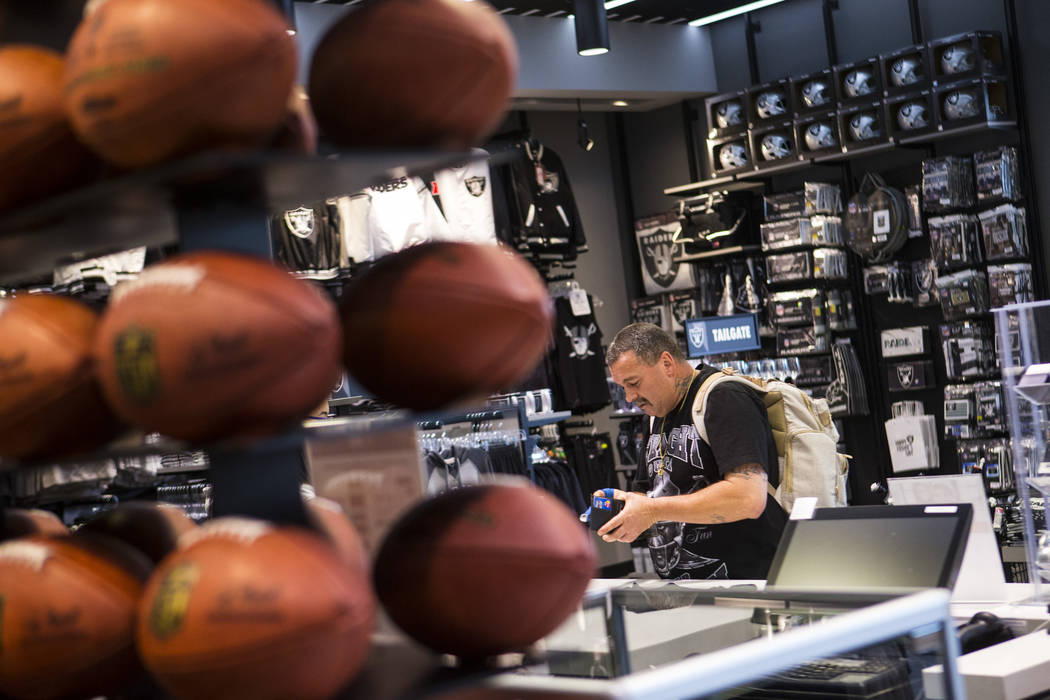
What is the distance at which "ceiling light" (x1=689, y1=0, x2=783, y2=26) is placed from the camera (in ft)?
30.4

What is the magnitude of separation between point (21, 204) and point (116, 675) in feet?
2.17

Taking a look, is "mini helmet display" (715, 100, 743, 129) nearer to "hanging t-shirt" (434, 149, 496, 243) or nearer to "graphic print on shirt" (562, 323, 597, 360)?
"graphic print on shirt" (562, 323, 597, 360)

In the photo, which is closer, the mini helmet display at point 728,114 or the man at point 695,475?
the man at point 695,475

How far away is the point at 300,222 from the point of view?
707 cm

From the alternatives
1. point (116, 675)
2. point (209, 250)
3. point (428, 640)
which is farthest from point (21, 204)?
point (428, 640)

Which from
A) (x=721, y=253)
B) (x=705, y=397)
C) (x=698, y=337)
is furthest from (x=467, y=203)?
(x=705, y=397)

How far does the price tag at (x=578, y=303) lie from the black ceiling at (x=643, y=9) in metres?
1.96

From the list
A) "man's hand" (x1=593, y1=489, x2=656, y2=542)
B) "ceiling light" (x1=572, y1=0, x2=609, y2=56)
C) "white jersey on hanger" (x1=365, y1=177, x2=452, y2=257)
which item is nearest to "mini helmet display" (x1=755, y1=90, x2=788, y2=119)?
"ceiling light" (x1=572, y1=0, x2=609, y2=56)

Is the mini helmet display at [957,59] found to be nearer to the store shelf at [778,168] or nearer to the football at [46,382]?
the store shelf at [778,168]

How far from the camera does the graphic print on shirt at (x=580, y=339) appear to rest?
848 cm

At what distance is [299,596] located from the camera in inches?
55.9

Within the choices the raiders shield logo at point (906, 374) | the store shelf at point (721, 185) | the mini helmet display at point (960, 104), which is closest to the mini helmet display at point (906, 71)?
the mini helmet display at point (960, 104)

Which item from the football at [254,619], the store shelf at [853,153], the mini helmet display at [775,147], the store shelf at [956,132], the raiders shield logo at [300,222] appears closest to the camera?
the football at [254,619]

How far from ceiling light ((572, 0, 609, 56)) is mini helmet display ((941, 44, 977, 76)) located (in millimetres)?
2422
